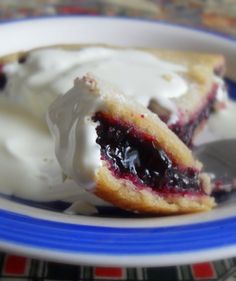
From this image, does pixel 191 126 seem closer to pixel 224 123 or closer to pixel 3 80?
pixel 224 123

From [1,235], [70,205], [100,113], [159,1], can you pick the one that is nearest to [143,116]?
[100,113]

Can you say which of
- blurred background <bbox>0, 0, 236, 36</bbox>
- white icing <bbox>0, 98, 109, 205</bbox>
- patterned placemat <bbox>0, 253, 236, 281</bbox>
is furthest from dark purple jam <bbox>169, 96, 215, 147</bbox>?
blurred background <bbox>0, 0, 236, 36</bbox>

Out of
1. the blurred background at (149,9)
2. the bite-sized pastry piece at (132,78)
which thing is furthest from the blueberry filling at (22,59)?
the blurred background at (149,9)

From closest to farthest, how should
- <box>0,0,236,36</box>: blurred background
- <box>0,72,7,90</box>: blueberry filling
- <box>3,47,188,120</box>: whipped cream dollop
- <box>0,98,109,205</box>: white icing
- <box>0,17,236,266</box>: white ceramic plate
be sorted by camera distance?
<box>0,17,236,266</box>: white ceramic plate < <box>0,98,109,205</box>: white icing < <box>3,47,188,120</box>: whipped cream dollop < <box>0,72,7,90</box>: blueberry filling < <box>0,0,236,36</box>: blurred background

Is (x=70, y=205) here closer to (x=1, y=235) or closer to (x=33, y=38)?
(x=1, y=235)

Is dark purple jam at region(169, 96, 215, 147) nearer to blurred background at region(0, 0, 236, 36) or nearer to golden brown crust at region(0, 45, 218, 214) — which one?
golden brown crust at region(0, 45, 218, 214)
